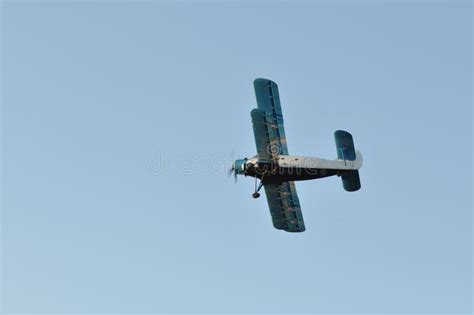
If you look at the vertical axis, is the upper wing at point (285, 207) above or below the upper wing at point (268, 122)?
below

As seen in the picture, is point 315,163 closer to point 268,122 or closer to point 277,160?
point 277,160

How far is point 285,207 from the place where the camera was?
62.4m

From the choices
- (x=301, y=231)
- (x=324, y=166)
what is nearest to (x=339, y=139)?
(x=324, y=166)

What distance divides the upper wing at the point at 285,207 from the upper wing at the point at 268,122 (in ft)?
8.86

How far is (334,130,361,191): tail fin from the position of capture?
60.0 metres

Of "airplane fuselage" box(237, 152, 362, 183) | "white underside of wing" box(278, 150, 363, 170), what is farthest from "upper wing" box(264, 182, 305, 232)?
"white underside of wing" box(278, 150, 363, 170)

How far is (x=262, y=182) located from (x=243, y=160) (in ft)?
5.17

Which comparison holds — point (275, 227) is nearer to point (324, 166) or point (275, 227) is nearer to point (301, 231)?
point (301, 231)

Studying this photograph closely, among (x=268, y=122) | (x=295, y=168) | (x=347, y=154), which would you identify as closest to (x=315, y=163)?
(x=295, y=168)

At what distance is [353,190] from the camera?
60.4 m

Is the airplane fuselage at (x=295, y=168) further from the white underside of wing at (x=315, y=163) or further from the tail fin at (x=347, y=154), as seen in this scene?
the tail fin at (x=347, y=154)

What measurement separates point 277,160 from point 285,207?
376 cm

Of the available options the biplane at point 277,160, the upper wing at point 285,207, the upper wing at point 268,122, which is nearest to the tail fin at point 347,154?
the biplane at point 277,160

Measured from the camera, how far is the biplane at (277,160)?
195 feet
